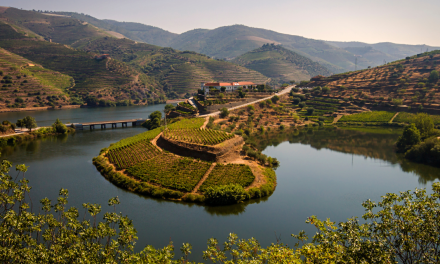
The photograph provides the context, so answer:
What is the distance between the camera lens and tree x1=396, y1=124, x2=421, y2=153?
62.3m

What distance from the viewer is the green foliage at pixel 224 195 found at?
3694cm

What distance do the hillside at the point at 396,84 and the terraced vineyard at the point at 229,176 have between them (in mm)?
84490

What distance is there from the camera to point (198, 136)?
58.3m

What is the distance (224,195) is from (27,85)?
14638cm

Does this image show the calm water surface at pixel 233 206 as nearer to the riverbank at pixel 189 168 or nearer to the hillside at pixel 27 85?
the riverbank at pixel 189 168

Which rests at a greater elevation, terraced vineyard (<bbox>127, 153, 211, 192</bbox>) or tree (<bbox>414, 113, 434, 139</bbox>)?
tree (<bbox>414, 113, 434, 139</bbox>)

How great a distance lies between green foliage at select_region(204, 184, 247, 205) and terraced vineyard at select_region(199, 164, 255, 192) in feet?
7.20

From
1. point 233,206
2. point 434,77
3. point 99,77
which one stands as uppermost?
point 434,77

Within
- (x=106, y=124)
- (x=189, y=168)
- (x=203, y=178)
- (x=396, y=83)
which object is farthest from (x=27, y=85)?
(x=396, y=83)

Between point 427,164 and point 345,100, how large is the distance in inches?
2497

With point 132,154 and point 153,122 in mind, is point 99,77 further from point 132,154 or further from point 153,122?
point 132,154

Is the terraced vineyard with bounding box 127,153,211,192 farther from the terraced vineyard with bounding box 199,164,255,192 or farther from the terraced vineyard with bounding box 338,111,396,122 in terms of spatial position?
the terraced vineyard with bounding box 338,111,396,122

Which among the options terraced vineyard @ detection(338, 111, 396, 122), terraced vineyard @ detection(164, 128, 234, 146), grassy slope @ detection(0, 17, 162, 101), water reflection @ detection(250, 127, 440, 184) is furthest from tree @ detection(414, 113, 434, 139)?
grassy slope @ detection(0, 17, 162, 101)

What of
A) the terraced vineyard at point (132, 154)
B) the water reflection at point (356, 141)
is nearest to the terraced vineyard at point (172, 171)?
the terraced vineyard at point (132, 154)
